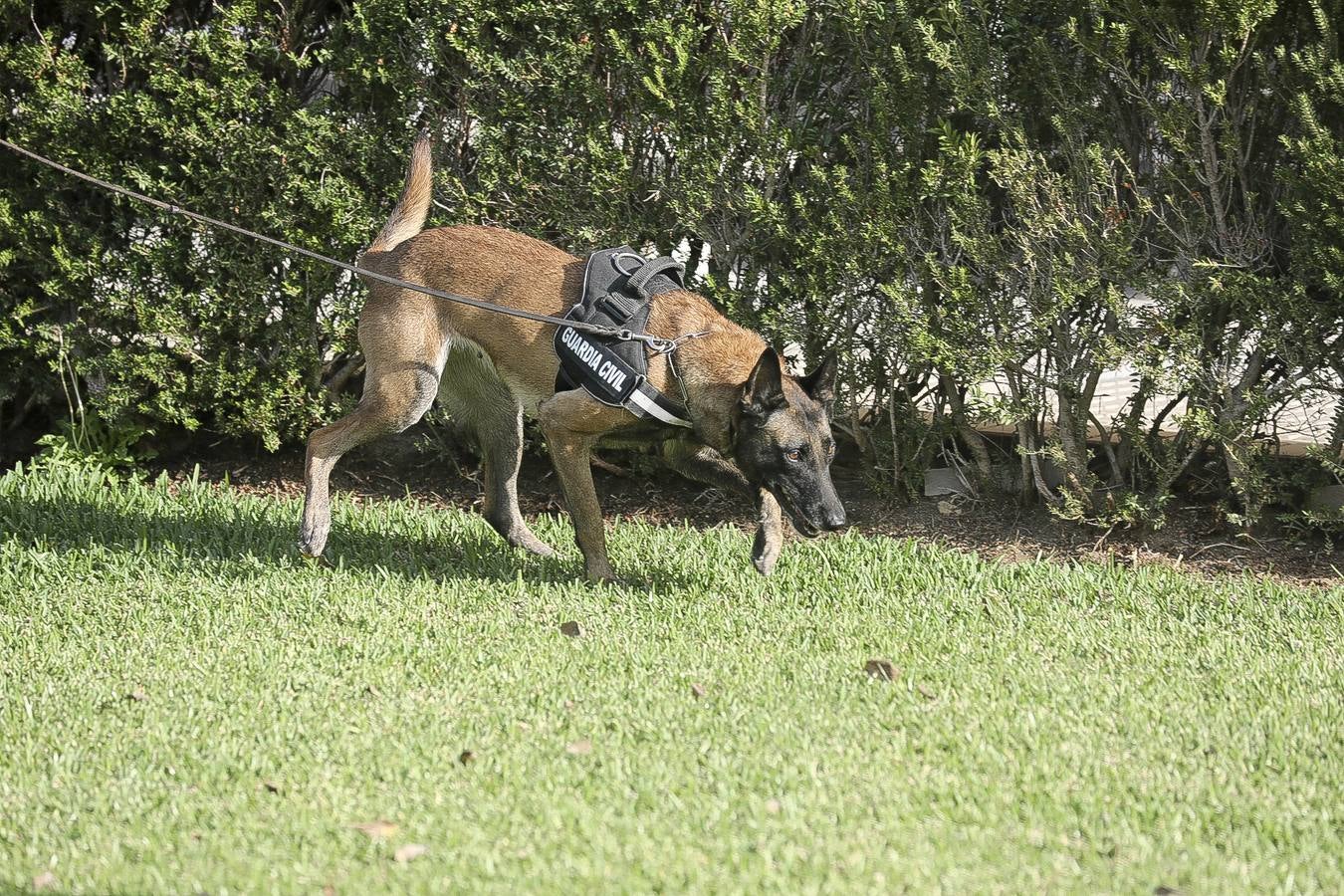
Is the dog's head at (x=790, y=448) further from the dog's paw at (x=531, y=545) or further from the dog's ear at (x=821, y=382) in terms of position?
the dog's paw at (x=531, y=545)

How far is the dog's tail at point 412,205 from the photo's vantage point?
238 inches

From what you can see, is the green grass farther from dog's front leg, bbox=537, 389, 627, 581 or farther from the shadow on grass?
dog's front leg, bbox=537, 389, 627, 581

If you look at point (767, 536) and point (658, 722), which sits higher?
point (767, 536)

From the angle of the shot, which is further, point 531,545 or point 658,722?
point 531,545

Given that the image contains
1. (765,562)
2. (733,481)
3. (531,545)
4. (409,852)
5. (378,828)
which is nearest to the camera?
(409,852)

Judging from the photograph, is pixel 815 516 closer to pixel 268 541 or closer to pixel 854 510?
pixel 854 510

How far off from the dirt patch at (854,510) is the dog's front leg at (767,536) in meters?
1.12

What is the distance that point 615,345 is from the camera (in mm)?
5266

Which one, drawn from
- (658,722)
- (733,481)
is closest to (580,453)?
(733,481)

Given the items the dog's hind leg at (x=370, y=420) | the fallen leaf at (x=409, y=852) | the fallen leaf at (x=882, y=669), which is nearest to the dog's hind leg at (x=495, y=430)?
the dog's hind leg at (x=370, y=420)

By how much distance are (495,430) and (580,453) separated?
877mm

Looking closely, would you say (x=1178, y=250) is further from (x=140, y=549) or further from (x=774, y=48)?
(x=140, y=549)

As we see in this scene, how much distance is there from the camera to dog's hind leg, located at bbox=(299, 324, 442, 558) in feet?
18.7

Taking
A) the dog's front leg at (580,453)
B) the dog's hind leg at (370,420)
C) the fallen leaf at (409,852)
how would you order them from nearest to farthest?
the fallen leaf at (409,852)
the dog's front leg at (580,453)
the dog's hind leg at (370,420)
